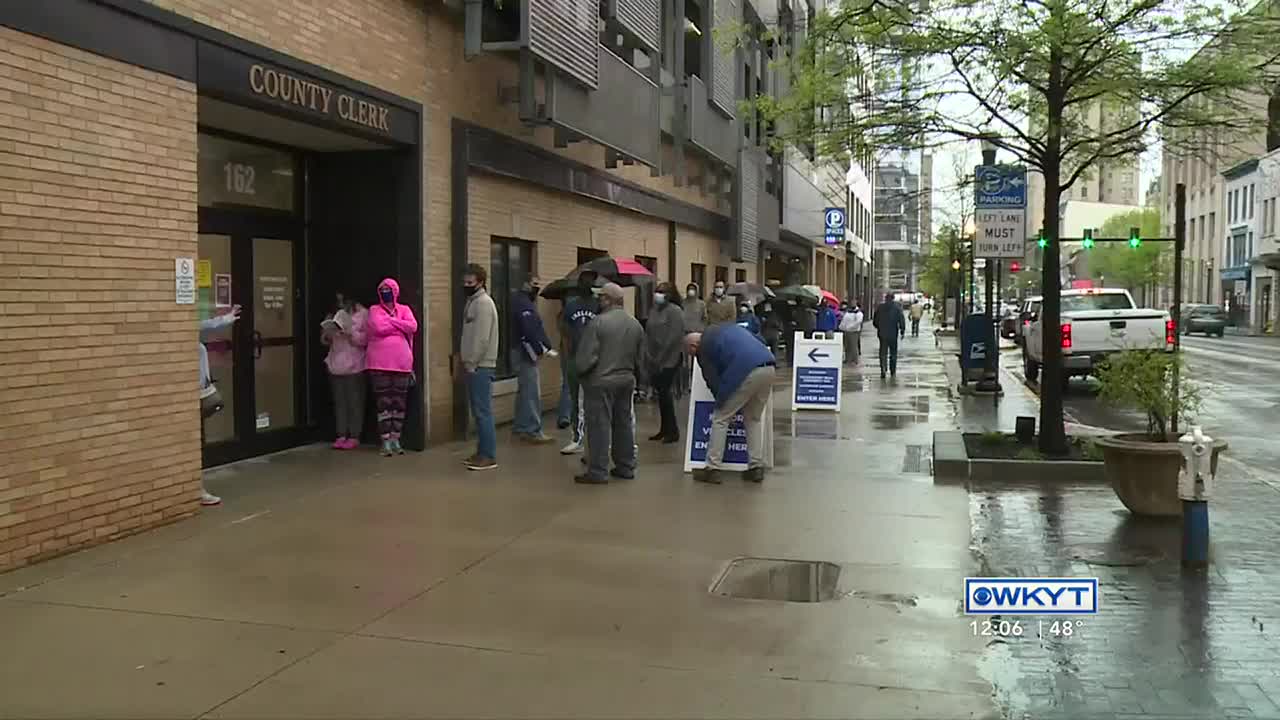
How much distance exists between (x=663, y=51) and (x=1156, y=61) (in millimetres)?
10897

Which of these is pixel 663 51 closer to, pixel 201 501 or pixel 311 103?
pixel 311 103

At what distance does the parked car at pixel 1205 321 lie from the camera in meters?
52.0

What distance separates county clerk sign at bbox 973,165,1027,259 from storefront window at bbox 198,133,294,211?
9.01 metres

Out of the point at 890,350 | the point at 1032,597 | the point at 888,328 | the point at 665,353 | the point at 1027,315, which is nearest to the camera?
the point at 1032,597

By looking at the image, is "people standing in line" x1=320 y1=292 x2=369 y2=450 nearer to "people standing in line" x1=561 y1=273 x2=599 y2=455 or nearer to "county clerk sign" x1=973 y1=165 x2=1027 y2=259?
"people standing in line" x1=561 y1=273 x2=599 y2=455

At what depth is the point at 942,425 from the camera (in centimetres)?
1461

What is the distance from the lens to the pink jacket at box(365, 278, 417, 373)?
11.0 meters

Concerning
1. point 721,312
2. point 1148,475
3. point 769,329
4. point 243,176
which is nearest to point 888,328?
point 769,329

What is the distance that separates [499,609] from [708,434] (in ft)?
16.5

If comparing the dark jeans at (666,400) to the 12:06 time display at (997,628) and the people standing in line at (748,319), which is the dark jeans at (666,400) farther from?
the 12:06 time display at (997,628)

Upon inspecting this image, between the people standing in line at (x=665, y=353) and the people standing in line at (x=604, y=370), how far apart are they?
282cm

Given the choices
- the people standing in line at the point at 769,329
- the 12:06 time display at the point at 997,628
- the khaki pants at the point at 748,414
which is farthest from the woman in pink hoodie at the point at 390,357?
the people standing in line at the point at 769,329

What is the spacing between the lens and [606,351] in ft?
32.6

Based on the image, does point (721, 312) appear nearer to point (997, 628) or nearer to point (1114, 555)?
point (1114, 555)
